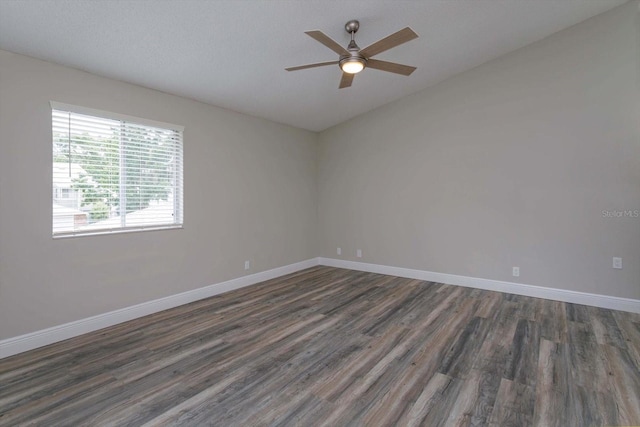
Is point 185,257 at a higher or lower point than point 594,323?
higher

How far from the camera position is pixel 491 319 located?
340 centimetres

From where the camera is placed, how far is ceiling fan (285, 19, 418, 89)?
7.72ft

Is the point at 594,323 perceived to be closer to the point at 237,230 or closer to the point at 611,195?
the point at 611,195

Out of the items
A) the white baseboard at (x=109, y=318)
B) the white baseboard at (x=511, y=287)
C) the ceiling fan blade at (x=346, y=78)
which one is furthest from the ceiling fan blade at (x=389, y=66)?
the white baseboard at (x=109, y=318)

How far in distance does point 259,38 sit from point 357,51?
973mm

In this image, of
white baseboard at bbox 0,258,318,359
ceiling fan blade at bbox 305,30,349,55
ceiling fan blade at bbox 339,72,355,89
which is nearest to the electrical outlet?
ceiling fan blade at bbox 339,72,355,89

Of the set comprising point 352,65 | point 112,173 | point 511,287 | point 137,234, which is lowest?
point 511,287

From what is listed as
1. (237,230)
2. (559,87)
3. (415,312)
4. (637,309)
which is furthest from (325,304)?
(559,87)

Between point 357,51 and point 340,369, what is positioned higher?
point 357,51

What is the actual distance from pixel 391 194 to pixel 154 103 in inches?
145

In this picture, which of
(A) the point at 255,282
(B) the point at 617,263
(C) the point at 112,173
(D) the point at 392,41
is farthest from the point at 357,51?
(B) the point at 617,263

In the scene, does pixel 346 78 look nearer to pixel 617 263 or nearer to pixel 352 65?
pixel 352 65

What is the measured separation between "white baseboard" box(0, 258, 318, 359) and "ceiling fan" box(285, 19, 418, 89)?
9.67 ft

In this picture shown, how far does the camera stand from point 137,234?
3.44 metres
